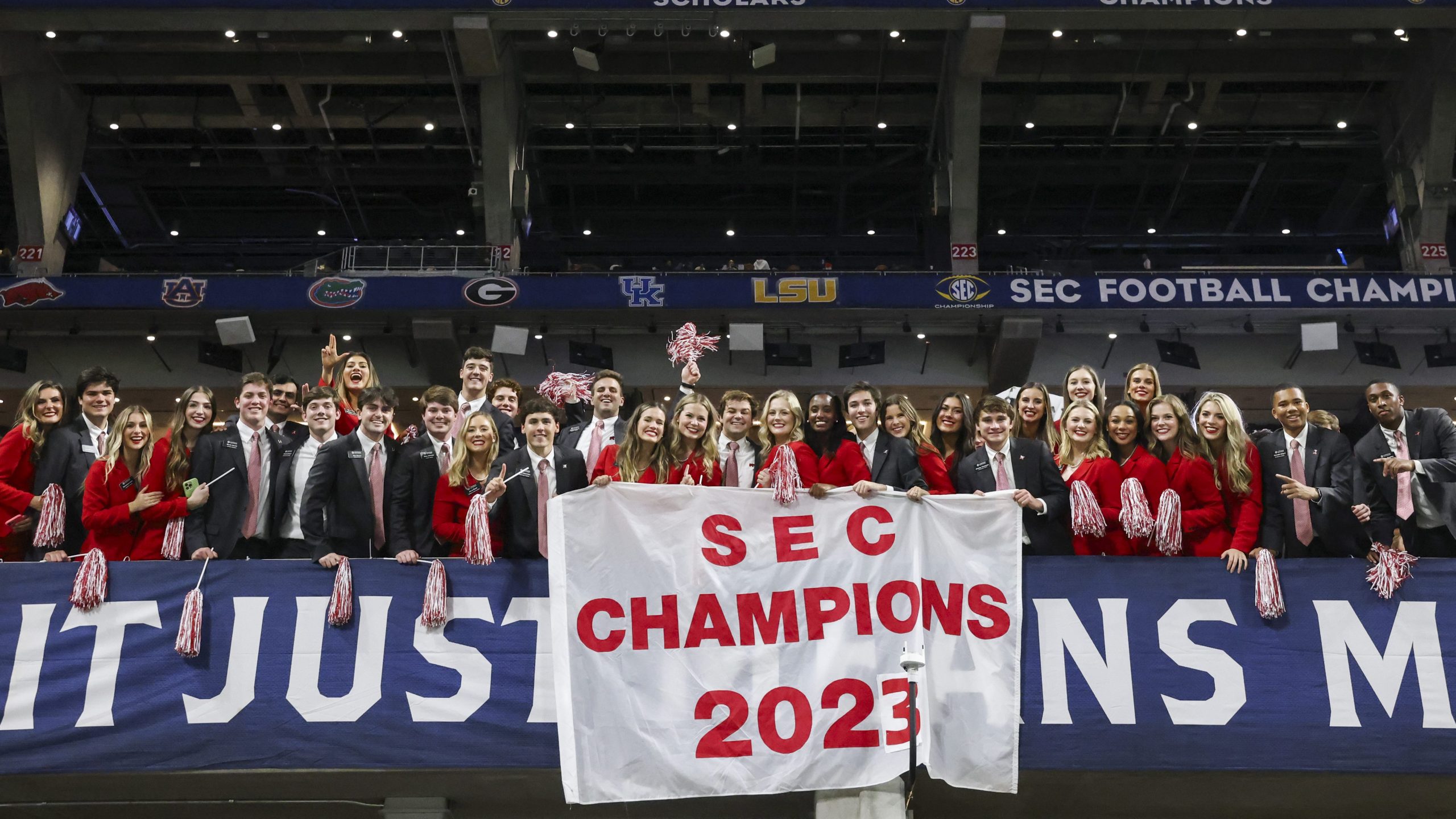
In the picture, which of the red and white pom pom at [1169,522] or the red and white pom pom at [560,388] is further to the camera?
the red and white pom pom at [560,388]

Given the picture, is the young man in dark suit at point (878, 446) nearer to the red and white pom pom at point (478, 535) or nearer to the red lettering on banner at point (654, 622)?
the red lettering on banner at point (654, 622)

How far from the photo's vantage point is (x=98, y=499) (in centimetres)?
623

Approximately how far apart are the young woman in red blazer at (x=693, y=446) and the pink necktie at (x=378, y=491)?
1515 mm

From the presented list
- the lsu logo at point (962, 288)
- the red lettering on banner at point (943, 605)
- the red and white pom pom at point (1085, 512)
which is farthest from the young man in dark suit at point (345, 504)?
the lsu logo at point (962, 288)

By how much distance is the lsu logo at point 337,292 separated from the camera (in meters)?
20.2

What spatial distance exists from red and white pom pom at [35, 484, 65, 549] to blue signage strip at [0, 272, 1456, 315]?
13865mm

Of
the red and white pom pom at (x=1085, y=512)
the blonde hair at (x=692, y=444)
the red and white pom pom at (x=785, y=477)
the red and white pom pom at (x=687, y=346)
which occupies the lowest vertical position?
the red and white pom pom at (x=1085, y=512)

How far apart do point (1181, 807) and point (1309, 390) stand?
16.9 m

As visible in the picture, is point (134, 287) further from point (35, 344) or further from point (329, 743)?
point (329, 743)

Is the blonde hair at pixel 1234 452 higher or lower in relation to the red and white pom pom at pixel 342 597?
higher

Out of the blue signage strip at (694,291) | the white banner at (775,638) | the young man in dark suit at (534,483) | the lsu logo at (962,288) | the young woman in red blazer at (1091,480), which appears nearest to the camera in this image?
the white banner at (775,638)

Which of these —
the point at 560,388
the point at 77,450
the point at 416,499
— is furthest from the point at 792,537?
the point at 77,450

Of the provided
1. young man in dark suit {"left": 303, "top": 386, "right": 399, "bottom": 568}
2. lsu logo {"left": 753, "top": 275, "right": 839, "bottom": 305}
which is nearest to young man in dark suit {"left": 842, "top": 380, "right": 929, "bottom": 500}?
young man in dark suit {"left": 303, "top": 386, "right": 399, "bottom": 568}

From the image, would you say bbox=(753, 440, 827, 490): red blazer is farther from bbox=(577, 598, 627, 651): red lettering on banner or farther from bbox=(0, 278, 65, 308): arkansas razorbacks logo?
bbox=(0, 278, 65, 308): arkansas razorbacks logo
